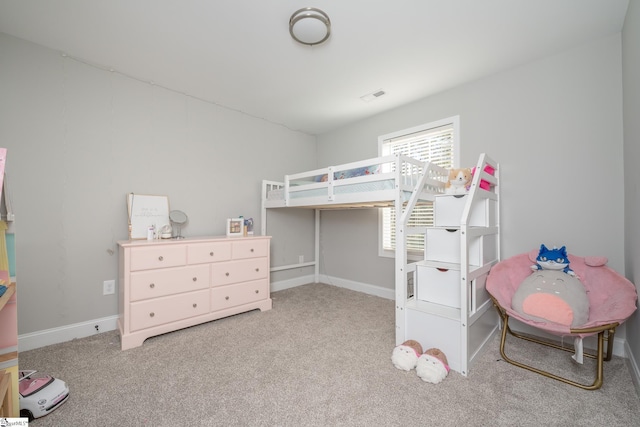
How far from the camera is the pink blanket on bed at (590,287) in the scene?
1564mm

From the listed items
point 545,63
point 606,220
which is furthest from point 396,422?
point 545,63

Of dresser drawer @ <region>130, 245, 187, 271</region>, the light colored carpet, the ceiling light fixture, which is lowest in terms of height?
the light colored carpet

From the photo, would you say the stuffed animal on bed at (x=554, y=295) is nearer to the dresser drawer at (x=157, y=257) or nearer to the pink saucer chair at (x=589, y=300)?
the pink saucer chair at (x=589, y=300)

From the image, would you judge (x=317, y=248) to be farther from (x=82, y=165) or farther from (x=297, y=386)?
(x=82, y=165)

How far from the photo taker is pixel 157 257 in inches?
86.6

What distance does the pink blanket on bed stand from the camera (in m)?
1.56

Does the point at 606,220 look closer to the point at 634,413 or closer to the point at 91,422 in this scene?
the point at 634,413

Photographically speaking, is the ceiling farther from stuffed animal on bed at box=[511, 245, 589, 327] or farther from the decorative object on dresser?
stuffed animal on bed at box=[511, 245, 589, 327]

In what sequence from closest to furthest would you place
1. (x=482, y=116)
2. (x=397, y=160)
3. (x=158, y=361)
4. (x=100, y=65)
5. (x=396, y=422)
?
(x=396, y=422), (x=158, y=361), (x=397, y=160), (x=100, y=65), (x=482, y=116)

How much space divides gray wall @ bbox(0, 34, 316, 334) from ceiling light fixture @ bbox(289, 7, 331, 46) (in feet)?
5.18

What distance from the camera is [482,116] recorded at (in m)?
2.55

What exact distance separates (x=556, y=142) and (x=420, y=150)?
1166 mm

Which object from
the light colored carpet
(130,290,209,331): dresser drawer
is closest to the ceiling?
(130,290,209,331): dresser drawer

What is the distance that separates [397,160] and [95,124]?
256 centimetres
